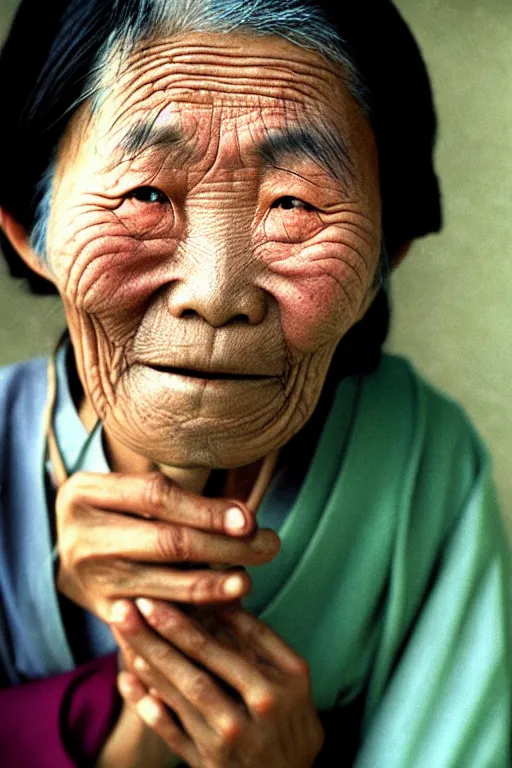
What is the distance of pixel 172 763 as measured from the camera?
1021mm

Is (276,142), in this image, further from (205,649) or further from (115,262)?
(205,649)

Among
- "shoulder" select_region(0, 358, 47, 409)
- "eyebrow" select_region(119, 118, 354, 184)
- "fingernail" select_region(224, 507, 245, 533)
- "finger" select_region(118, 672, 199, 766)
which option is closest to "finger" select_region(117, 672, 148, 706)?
"finger" select_region(118, 672, 199, 766)

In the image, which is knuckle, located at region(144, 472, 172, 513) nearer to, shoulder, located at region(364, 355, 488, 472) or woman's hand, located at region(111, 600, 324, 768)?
woman's hand, located at region(111, 600, 324, 768)

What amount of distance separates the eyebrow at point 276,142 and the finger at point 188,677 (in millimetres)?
489

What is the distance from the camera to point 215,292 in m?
0.80

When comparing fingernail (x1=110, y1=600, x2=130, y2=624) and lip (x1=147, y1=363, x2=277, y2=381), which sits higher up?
lip (x1=147, y1=363, x2=277, y2=381)

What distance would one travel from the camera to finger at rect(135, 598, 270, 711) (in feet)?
3.03

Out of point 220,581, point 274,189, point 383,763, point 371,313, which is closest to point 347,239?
point 274,189

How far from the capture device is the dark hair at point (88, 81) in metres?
0.82

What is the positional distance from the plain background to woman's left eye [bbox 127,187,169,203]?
0.23m

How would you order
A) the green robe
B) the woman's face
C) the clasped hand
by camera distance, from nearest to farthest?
1. the woman's face
2. the clasped hand
3. the green robe

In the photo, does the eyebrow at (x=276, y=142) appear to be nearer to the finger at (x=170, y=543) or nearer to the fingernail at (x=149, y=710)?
the finger at (x=170, y=543)

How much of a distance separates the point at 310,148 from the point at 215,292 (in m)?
0.16

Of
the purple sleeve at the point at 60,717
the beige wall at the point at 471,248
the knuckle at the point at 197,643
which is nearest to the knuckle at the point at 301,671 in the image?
the knuckle at the point at 197,643
